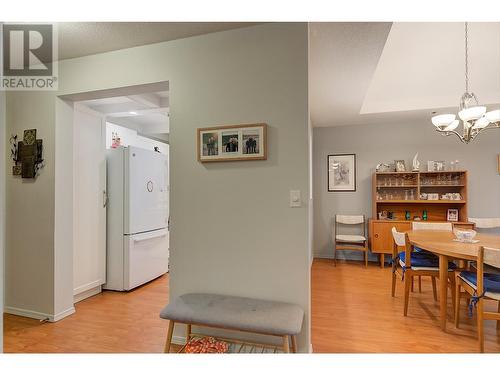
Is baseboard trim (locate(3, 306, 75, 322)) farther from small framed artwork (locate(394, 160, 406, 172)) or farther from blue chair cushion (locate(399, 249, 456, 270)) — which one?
small framed artwork (locate(394, 160, 406, 172))

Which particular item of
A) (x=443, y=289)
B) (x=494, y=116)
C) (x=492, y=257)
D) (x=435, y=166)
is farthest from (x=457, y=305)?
(x=435, y=166)

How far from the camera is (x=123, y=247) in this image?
311 cm

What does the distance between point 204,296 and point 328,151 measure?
12.2 ft

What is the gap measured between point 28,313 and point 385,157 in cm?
524

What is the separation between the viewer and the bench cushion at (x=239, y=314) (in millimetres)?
1522

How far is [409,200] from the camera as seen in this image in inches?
165

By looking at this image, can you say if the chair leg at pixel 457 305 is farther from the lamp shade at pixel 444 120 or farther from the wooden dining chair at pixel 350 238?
the wooden dining chair at pixel 350 238

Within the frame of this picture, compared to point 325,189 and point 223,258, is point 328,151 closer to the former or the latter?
point 325,189

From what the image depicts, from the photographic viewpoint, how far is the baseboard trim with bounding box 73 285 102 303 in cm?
285

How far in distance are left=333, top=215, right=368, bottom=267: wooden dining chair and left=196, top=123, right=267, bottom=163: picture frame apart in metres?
3.03

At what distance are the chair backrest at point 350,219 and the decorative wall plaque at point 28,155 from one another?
4213mm

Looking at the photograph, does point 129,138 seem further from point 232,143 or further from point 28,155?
point 232,143

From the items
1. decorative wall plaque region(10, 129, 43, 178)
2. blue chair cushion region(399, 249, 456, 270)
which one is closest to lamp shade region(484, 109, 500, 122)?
blue chair cushion region(399, 249, 456, 270)

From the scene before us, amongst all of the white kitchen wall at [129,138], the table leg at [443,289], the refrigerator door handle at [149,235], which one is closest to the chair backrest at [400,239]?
the table leg at [443,289]
